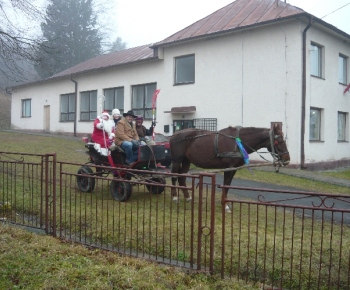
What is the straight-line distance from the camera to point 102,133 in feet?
31.9

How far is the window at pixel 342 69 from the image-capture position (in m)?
19.2

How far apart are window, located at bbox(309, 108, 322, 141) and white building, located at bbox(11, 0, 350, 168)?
4 centimetres

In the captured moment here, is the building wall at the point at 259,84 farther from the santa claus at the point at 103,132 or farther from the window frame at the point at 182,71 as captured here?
the santa claus at the point at 103,132

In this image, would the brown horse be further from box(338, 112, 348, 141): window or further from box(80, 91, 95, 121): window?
box(80, 91, 95, 121): window

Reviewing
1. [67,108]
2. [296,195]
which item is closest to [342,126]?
[296,195]

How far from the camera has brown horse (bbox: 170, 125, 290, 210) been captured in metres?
8.61

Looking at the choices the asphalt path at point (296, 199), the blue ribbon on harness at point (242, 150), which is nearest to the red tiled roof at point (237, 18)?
the asphalt path at point (296, 199)

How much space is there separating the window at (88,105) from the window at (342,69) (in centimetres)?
1457

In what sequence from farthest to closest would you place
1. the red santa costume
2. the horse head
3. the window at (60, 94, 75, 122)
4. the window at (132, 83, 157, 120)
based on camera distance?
1. the window at (60, 94, 75, 122)
2. the window at (132, 83, 157, 120)
3. the red santa costume
4. the horse head

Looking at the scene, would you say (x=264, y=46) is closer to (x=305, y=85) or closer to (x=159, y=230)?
(x=305, y=85)

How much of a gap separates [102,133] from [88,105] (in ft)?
56.4

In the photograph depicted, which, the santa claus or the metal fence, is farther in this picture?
the santa claus

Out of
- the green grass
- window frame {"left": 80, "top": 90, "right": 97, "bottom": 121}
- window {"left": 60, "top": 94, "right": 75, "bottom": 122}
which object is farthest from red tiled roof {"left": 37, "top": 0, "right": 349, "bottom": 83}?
the green grass

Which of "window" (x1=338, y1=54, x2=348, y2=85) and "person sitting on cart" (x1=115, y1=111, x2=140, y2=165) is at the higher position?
"window" (x1=338, y1=54, x2=348, y2=85)
